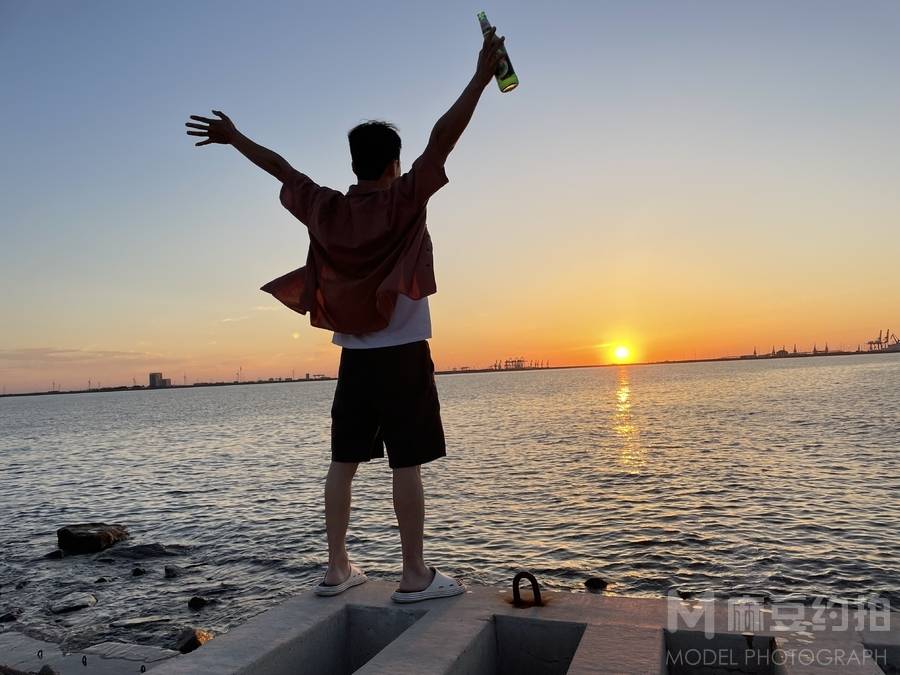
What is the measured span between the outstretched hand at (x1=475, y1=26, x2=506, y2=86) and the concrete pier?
271 centimetres

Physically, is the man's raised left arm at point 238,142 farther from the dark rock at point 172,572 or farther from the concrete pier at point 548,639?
the dark rock at point 172,572

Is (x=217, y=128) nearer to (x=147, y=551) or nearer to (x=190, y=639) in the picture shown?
(x=190, y=639)

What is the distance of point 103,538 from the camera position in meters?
13.4

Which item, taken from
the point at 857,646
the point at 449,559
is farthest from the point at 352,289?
the point at 449,559

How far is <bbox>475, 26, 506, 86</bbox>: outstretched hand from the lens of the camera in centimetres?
317

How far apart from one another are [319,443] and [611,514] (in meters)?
24.8

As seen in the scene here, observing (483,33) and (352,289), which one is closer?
(483,33)

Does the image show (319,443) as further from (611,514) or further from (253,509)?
(611,514)

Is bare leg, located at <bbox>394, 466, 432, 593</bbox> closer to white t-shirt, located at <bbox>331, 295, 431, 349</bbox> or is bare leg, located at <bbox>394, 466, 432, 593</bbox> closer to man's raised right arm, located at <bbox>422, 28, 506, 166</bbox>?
white t-shirt, located at <bbox>331, 295, 431, 349</bbox>

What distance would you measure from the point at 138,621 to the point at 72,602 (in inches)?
72.9

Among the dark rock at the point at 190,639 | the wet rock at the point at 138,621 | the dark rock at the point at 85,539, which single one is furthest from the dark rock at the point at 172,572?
the dark rock at the point at 190,639

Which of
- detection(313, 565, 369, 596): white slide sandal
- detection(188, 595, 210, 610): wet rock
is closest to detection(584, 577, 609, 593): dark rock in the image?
detection(188, 595, 210, 610): wet rock

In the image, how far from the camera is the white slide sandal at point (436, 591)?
12.2ft

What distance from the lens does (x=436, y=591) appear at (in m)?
3.77
